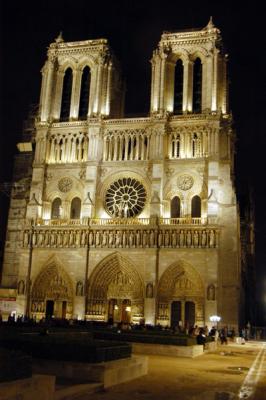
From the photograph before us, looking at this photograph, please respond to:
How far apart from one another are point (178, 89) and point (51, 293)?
19021mm

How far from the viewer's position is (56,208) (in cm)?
4272

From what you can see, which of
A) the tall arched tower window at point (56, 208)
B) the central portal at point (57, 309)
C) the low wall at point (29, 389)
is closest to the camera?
the low wall at point (29, 389)

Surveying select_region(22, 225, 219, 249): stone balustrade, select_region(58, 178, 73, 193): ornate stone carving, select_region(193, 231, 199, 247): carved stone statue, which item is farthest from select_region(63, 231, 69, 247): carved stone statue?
select_region(193, 231, 199, 247): carved stone statue

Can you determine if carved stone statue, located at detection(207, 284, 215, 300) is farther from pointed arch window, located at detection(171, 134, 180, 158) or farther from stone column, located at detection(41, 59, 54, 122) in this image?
stone column, located at detection(41, 59, 54, 122)

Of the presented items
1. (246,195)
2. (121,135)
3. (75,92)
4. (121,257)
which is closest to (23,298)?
(121,257)

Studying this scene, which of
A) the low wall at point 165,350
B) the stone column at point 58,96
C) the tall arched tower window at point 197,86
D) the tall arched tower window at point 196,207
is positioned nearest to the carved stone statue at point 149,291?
the tall arched tower window at point 196,207

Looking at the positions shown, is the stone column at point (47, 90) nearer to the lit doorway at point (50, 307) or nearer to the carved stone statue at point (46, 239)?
the carved stone statue at point (46, 239)

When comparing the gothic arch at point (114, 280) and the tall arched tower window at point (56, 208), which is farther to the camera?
the tall arched tower window at point (56, 208)

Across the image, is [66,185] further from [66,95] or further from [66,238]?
[66,95]

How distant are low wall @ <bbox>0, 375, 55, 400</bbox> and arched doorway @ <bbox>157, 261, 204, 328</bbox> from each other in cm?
2761

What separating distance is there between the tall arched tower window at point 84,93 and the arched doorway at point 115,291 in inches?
522

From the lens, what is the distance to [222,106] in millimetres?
40562

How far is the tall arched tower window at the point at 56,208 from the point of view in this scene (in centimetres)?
4238

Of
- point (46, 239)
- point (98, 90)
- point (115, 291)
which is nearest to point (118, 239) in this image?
point (115, 291)
